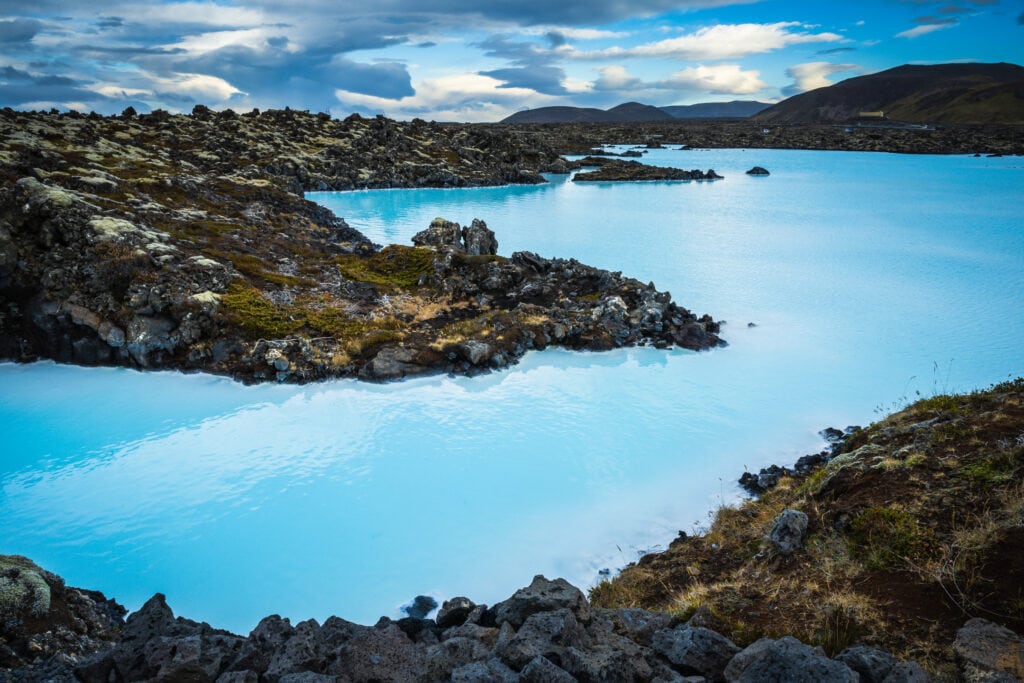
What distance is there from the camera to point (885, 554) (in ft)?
35.9

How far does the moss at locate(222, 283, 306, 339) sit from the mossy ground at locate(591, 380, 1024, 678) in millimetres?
20759

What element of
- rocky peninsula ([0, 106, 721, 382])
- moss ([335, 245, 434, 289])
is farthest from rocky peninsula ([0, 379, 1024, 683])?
moss ([335, 245, 434, 289])

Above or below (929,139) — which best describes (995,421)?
below

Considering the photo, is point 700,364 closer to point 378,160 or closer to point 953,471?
point 953,471

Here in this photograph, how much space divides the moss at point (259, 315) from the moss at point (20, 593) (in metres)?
18.0

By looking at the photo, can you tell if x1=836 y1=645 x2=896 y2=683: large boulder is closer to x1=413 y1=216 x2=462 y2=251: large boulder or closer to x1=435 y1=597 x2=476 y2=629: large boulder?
x1=435 y1=597 x2=476 y2=629: large boulder

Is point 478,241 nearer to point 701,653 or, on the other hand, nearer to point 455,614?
point 455,614

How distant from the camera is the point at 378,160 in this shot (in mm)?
103188

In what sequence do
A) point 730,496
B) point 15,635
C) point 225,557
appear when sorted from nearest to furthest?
point 15,635
point 225,557
point 730,496

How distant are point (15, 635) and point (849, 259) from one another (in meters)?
56.6

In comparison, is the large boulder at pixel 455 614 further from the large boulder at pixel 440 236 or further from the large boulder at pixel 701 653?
the large boulder at pixel 440 236

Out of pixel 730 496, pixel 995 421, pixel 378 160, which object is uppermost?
pixel 378 160

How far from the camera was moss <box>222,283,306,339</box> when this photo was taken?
90.5 ft

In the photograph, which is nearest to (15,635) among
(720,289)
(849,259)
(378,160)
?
(720,289)
